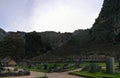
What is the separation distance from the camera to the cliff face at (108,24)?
10591 cm

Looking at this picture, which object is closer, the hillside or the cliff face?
the hillside

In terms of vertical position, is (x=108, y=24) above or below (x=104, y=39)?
above

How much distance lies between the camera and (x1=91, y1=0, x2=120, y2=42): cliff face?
10591 centimetres

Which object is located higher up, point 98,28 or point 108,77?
point 98,28

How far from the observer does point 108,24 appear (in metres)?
112

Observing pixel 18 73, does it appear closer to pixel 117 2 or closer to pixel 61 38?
pixel 117 2

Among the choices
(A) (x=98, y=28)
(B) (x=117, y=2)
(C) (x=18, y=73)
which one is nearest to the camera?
(C) (x=18, y=73)

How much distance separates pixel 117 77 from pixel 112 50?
2104 inches

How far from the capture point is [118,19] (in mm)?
109312

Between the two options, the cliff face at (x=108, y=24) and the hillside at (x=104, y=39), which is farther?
the cliff face at (x=108, y=24)

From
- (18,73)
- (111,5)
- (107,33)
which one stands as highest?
(111,5)

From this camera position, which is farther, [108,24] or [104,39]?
Result: [108,24]

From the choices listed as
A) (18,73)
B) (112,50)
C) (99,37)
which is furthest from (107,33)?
(18,73)

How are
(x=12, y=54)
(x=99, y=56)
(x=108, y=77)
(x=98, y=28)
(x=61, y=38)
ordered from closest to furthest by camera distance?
(x=108, y=77) < (x=99, y=56) < (x=98, y=28) < (x=12, y=54) < (x=61, y=38)
